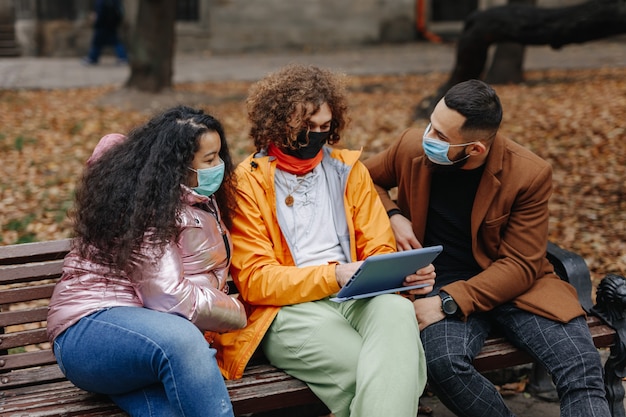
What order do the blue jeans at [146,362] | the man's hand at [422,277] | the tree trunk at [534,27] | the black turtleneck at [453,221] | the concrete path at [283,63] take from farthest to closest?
1. the concrete path at [283,63]
2. the tree trunk at [534,27]
3. the black turtleneck at [453,221]
4. the man's hand at [422,277]
5. the blue jeans at [146,362]

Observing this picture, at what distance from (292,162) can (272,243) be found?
364 millimetres

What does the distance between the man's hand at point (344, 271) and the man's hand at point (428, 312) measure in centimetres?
43

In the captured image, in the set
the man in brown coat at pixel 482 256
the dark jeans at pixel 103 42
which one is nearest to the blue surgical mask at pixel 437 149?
the man in brown coat at pixel 482 256

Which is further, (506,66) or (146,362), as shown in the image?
(506,66)

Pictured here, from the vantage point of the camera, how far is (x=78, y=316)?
3.12 meters

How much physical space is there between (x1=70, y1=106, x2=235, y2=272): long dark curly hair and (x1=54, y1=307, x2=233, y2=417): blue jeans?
0.24 meters

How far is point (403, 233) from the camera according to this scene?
388 cm

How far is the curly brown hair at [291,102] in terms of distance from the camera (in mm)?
3561

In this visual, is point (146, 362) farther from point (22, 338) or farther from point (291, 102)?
point (291, 102)

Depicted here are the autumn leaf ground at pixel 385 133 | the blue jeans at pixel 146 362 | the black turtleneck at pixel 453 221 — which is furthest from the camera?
the autumn leaf ground at pixel 385 133

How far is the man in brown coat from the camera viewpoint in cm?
343

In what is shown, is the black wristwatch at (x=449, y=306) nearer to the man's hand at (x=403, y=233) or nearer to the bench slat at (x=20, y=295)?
the man's hand at (x=403, y=233)

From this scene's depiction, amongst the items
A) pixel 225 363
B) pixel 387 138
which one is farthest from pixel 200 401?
pixel 387 138

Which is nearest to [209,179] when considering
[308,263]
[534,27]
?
[308,263]
